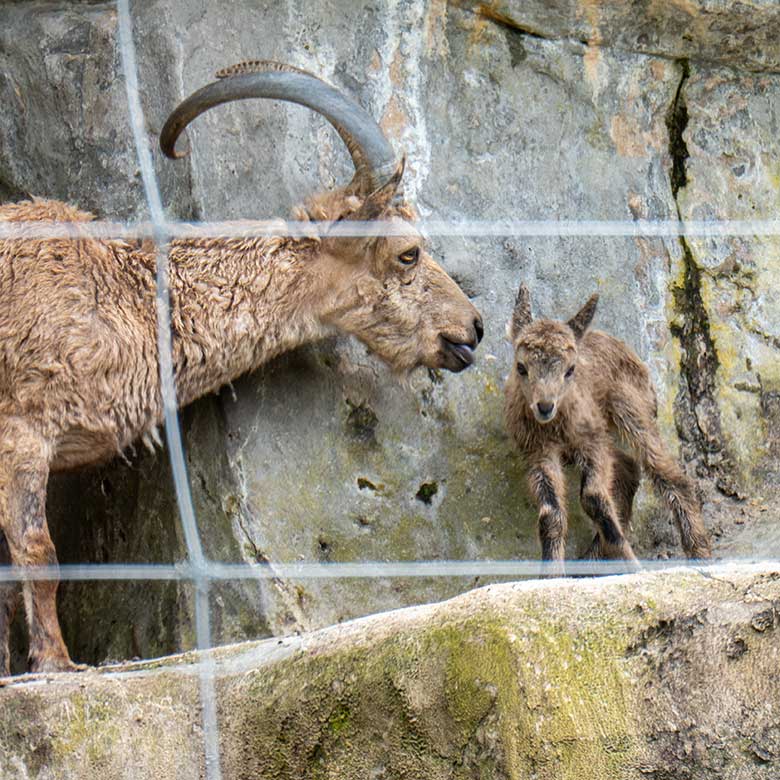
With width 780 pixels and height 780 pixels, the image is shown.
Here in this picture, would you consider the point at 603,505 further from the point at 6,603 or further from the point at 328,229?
the point at 6,603

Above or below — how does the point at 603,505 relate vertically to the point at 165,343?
below

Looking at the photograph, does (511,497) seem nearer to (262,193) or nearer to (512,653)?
(262,193)

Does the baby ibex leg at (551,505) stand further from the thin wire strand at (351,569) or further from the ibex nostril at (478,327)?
the ibex nostril at (478,327)

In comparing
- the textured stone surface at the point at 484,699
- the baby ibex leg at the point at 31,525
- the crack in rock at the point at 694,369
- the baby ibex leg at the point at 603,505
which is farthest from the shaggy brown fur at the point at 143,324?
the crack in rock at the point at 694,369

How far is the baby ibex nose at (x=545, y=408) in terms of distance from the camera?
5.73 meters

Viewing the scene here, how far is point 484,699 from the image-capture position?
394 centimetres

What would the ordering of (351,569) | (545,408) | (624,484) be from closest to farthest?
1. (545,408)
2. (351,569)
3. (624,484)

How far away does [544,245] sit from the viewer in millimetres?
6887

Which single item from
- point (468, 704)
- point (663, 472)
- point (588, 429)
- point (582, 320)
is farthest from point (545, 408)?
point (468, 704)

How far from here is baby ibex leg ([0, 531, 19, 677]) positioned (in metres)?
5.71

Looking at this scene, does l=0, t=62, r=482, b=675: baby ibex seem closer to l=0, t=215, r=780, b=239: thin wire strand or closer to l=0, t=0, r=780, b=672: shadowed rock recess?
l=0, t=215, r=780, b=239: thin wire strand

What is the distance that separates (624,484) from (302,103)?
1.95m

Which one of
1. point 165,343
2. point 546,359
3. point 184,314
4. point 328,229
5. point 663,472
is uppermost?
point 328,229

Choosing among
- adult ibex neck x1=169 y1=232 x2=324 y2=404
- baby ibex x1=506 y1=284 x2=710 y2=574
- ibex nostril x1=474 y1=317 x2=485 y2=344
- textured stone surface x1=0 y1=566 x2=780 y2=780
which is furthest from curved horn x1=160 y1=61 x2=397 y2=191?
textured stone surface x1=0 y1=566 x2=780 y2=780
